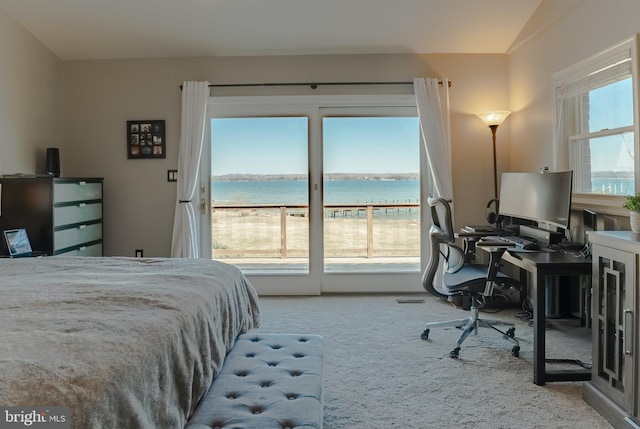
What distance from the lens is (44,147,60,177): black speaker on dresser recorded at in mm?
4219

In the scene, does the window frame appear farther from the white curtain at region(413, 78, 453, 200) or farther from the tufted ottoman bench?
the tufted ottoman bench

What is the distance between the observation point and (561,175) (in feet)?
9.98

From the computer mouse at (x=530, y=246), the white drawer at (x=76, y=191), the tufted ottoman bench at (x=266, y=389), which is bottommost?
the tufted ottoman bench at (x=266, y=389)

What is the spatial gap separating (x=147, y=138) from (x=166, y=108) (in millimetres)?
365

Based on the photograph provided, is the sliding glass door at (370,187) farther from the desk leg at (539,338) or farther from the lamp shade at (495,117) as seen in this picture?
the desk leg at (539,338)

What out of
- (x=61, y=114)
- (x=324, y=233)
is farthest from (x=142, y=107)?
(x=324, y=233)

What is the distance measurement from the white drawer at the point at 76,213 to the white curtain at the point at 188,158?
78cm

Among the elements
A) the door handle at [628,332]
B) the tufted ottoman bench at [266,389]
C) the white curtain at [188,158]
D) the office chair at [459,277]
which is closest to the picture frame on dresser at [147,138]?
the white curtain at [188,158]

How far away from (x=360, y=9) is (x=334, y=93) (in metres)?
0.86

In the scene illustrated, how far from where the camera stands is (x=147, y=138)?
4582 mm

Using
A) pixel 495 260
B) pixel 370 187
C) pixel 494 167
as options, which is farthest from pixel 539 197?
pixel 370 187

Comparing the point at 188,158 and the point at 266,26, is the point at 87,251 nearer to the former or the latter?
the point at 188,158

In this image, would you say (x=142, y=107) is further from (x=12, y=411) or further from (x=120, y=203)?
(x=12, y=411)

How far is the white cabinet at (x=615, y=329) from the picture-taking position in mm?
1966
